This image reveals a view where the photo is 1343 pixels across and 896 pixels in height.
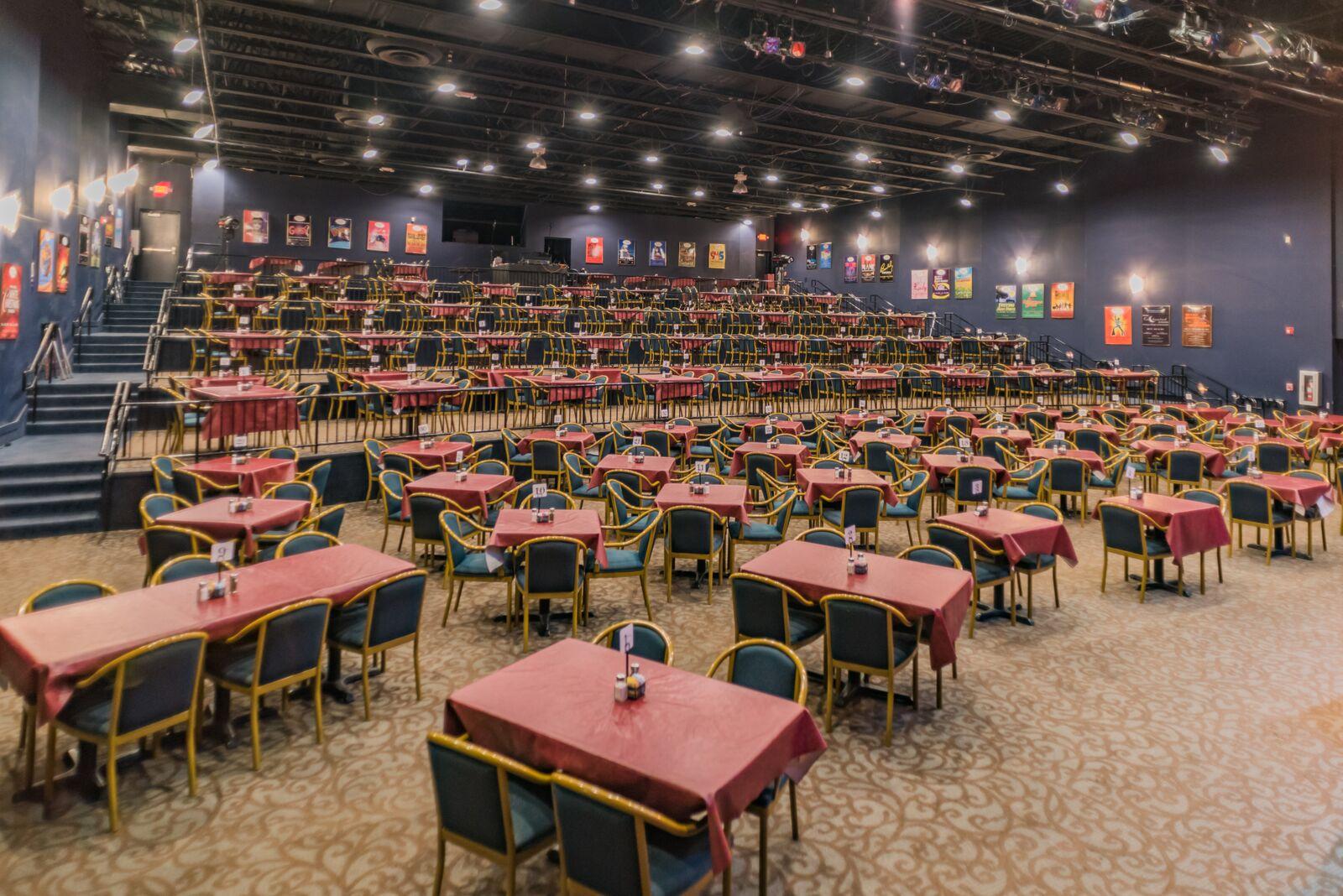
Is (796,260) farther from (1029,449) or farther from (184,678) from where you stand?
(184,678)

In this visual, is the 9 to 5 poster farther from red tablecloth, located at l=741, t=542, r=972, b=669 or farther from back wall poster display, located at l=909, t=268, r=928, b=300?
back wall poster display, located at l=909, t=268, r=928, b=300

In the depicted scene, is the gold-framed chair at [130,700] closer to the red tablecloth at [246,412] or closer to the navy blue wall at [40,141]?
the red tablecloth at [246,412]

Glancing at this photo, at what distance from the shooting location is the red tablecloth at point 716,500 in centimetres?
649

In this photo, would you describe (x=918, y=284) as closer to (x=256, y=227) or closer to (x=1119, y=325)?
(x=1119, y=325)

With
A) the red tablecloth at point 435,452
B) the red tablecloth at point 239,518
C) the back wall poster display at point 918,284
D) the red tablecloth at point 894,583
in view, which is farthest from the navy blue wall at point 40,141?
the back wall poster display at point 918,284

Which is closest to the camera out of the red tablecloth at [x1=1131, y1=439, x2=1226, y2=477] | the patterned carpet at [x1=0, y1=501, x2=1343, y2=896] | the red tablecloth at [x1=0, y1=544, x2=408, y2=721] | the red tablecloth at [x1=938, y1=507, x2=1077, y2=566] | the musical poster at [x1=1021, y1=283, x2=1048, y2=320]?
the patterned carpet at [x1=0, y1=501, x2=1343, y2=896]

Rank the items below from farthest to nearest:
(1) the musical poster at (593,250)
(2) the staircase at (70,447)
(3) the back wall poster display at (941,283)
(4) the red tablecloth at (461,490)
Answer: (1) the musical poster at (593,250), (3) the back wall poster display at (941,283), (2) the staircase at (70,447), (4) the red tablecloth at (461,490)

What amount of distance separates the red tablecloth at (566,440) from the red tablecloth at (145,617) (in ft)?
15.9

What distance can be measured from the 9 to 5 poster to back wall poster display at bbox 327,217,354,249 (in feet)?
49.3

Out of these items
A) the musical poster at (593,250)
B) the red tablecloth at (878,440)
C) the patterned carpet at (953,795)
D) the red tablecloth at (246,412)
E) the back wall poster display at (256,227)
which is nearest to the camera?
the patterned carpet at (953,795)

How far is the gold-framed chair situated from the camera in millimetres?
3283

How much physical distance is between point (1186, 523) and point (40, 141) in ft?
49.1

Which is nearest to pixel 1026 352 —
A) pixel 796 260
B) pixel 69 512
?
pixel 796 260

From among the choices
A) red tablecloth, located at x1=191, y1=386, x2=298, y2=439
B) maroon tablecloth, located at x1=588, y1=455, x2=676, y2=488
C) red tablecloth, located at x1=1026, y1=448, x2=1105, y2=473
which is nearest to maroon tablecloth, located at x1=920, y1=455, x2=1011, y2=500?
red tablecloth, located at x1=1026, y1=448, x2=1105, y2=473
